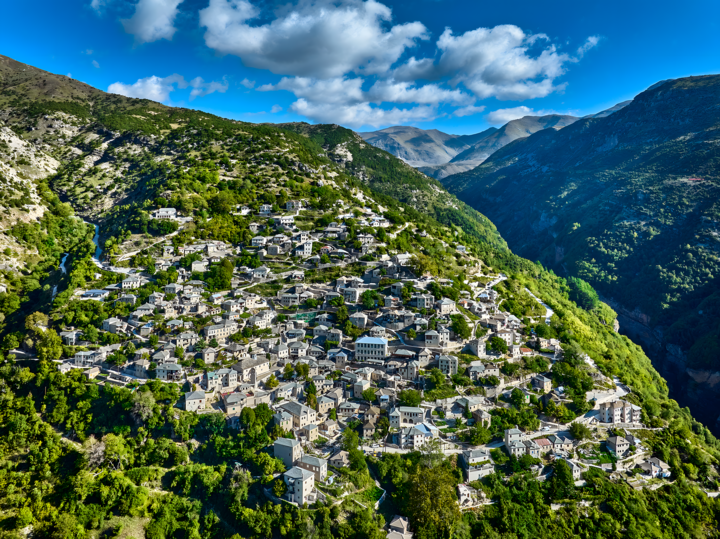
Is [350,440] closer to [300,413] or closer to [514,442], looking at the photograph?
[300,413]

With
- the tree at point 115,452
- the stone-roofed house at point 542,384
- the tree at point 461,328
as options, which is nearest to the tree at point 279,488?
the tree at point 115,452

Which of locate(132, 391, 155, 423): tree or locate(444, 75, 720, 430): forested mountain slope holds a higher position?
locate(444, 75, 720, 430): forested mountain slope

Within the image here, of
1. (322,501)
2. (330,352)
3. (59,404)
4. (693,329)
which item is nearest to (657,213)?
Result: (693,329)

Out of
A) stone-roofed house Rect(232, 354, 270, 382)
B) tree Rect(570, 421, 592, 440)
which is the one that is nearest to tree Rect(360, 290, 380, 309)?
stone-roofed house Rect(232, 354, 270, 382)

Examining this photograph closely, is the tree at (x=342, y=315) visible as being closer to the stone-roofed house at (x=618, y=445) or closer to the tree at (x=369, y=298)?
the tree at (x=369, y=298)

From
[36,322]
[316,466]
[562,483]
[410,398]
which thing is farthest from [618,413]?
[36,322]

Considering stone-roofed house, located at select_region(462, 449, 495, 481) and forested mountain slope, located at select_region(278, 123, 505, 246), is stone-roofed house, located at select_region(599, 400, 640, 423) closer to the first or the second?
stone-roofed house, located at select_region(462, 449, 495, 481)
